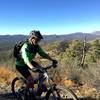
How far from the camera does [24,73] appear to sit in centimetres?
739

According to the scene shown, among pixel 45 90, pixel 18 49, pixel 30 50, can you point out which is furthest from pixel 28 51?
pixel 45 90

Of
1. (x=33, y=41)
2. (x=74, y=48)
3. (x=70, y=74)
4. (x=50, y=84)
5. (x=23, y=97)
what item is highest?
(x=33, y=41)

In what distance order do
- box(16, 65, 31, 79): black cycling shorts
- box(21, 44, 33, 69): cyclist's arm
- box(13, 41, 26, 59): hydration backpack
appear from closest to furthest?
box(21, 44, 33, 69): cyclist's arm < box(13, 41, 26, 59): hydration backpack < box(16, 65, 31, 79): black cycling shorts

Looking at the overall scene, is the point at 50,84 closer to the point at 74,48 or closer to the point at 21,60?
the point at 21,60

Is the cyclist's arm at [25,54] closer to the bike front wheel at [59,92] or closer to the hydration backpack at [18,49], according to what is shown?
the hydration backpack at [18,49]

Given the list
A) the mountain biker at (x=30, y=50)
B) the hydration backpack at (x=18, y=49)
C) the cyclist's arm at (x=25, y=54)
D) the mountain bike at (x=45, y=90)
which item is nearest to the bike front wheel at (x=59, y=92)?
the mountain bike at (x=45, y=90)

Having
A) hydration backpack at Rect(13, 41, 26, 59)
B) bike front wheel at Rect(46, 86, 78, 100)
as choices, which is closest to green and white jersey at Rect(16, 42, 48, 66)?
hydration backpack at Rect(13, 41, 26, 59)

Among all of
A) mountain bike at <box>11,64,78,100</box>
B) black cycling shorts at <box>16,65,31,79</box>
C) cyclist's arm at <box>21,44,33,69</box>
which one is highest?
cyclist's arm at <box>21,44,33,69</box>

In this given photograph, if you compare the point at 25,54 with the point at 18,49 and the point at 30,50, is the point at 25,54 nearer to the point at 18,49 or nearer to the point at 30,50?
the point at 30,50

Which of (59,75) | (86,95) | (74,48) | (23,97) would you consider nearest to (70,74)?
(59,75)

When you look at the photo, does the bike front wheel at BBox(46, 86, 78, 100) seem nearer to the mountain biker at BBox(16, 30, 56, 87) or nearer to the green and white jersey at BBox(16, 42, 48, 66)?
the mountain biker at BBox(16, 30, 56, 87)

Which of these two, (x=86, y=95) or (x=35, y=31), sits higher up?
(x=35, y=31)

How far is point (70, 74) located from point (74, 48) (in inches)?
1384

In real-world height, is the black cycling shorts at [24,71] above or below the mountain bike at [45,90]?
above
